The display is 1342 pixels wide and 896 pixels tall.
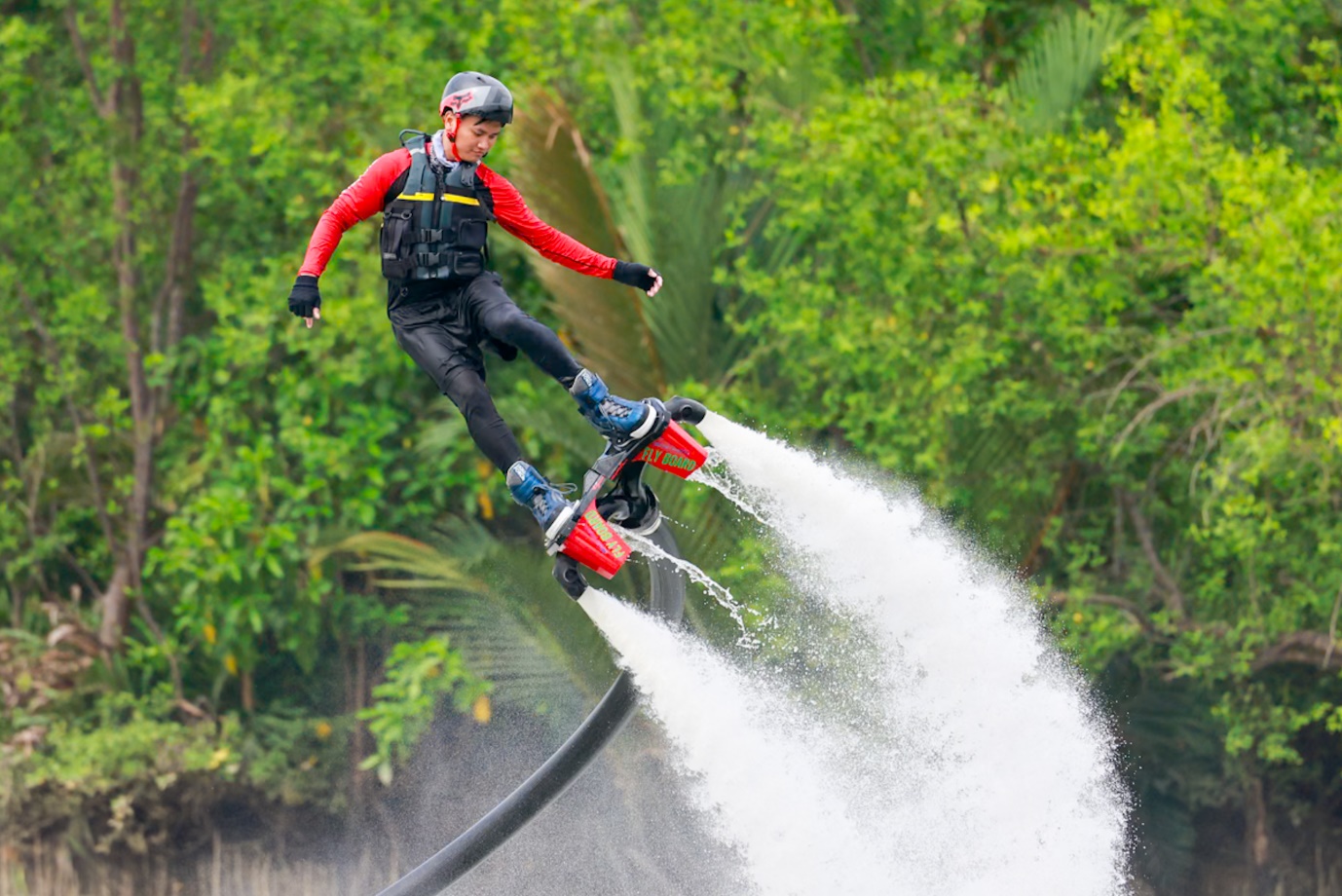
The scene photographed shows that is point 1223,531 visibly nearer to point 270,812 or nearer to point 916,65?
point 916,65

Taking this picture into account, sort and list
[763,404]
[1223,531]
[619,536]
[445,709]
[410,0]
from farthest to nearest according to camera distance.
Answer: [410,0], [445,709], [763,404], [1223,531], [619,536]

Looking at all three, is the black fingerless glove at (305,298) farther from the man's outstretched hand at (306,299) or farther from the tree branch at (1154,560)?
the tree branch at (1154,560)

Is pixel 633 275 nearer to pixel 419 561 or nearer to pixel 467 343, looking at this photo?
pixel 467 343

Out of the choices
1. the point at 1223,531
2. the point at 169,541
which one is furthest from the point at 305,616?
the point at 1223,531

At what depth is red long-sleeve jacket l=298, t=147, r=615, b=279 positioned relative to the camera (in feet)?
21.8

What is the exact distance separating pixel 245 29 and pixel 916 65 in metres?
5.42

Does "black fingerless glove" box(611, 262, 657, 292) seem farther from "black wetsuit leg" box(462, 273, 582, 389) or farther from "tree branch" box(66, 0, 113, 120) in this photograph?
"tree branch" box(66, 0, 113, 120)

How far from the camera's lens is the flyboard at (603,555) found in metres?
7.03

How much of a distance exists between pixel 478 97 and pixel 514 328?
2.68 ft

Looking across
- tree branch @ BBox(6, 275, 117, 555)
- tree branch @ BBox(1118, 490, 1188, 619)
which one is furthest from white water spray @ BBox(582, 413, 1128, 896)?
tree branch @ BBox(6, 275, 117, 555)

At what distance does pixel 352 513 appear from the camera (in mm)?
14445

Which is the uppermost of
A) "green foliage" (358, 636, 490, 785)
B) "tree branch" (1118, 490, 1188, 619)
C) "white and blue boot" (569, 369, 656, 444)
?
"white and blue boot" (569, 369, 656, 444)

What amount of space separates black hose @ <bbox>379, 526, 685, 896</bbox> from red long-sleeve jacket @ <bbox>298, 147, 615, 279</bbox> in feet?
4.06

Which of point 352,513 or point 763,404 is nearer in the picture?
point 763,404
